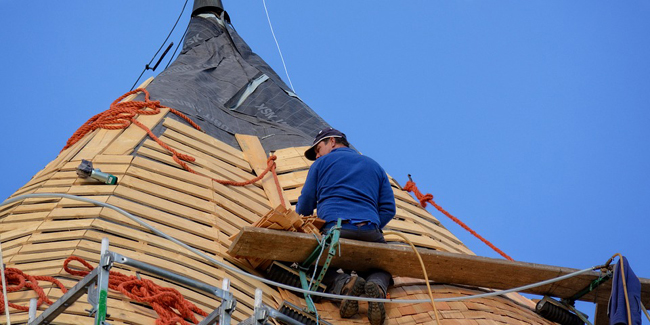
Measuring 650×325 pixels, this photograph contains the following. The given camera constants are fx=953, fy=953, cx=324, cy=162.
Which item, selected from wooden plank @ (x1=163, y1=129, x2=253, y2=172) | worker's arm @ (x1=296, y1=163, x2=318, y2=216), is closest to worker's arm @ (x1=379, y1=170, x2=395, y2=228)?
worker's arm @ (x1=296, y1=163, x2=318, y2=216)

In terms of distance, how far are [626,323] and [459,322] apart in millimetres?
1088

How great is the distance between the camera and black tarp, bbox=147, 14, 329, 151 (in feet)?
31.2

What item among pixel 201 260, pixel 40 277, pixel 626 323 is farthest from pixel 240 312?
pixel 626 323

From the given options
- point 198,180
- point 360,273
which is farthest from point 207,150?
point 360,273

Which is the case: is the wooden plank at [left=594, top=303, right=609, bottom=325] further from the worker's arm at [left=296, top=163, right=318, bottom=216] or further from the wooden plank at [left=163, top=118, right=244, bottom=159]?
the wooden plank at [left=163, top=118, right=244, bottom=159]

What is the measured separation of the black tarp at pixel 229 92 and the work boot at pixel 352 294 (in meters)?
3.08

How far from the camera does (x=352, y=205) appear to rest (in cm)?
690

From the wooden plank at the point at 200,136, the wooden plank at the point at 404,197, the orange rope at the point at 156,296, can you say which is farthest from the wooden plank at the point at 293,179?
the orange rope at the point at 156,296

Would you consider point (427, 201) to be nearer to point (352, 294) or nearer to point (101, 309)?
point (352, 294)

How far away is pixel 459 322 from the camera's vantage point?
6.45 m

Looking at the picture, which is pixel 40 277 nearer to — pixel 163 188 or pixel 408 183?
pixel 163 188

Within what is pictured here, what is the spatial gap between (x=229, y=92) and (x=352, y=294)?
5.05m

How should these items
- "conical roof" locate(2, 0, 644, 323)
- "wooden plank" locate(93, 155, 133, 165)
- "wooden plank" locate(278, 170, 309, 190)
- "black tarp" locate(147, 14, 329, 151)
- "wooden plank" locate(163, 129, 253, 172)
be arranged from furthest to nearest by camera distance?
"black tarp" locate(147, 14, 329, 151), "wooden plank" locate(278, 170, 309, 190), "wooden plank" locate(163, 129, 253, 172), "wooden plank" locate(93, 155, 133, 165), "conical roof" locate(2, 0, 644, 323)

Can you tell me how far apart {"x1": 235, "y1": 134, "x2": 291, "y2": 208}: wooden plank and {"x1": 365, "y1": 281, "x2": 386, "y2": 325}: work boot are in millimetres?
1857
